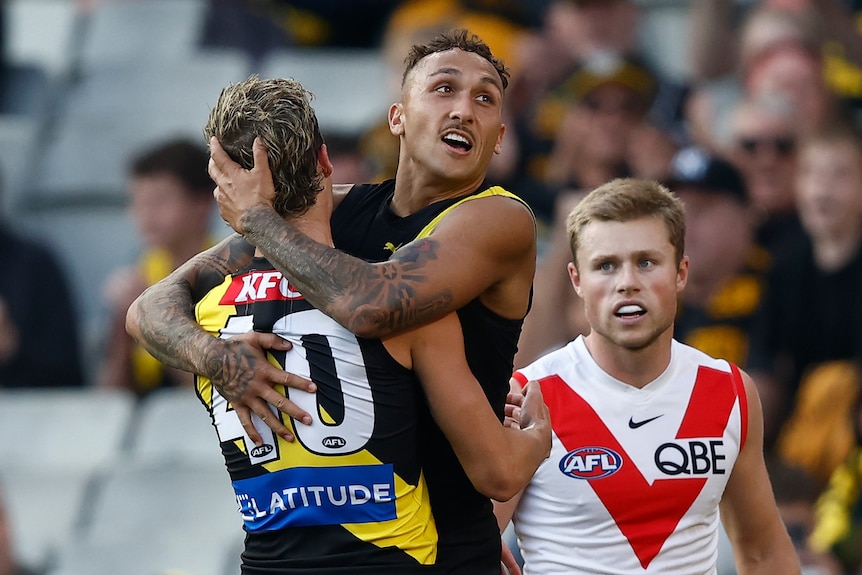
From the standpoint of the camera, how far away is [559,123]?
840cm

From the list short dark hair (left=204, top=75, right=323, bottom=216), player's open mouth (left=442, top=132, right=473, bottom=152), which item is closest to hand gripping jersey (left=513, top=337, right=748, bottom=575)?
player's open mouth (left=442, top=132, right=473, bottom=152)

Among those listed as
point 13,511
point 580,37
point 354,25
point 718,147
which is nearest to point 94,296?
point 13,511

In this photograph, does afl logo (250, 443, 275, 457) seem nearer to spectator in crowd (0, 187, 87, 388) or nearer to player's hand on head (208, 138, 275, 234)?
player's hand on head (208, 138, 275, 234)

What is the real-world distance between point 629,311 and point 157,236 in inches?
201

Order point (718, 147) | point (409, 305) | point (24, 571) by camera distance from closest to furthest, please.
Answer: point (409, 305) → point (24, 571) → point (718, 147)

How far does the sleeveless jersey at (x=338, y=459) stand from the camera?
309cm

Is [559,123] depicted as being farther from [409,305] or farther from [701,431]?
[409,305]

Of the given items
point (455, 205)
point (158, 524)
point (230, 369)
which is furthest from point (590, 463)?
point (158, 524)

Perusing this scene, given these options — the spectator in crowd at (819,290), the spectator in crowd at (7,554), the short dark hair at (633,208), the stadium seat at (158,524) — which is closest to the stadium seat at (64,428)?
the stadium seat at (158,524)

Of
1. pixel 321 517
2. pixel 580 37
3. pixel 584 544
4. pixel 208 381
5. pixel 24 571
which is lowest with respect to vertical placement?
pixel 24 571

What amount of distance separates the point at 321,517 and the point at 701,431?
4.24 ft

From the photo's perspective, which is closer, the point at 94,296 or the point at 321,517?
the point at 321,517

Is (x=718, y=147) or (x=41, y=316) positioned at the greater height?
(x=718, y=147)

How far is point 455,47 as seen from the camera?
3.54 metres
